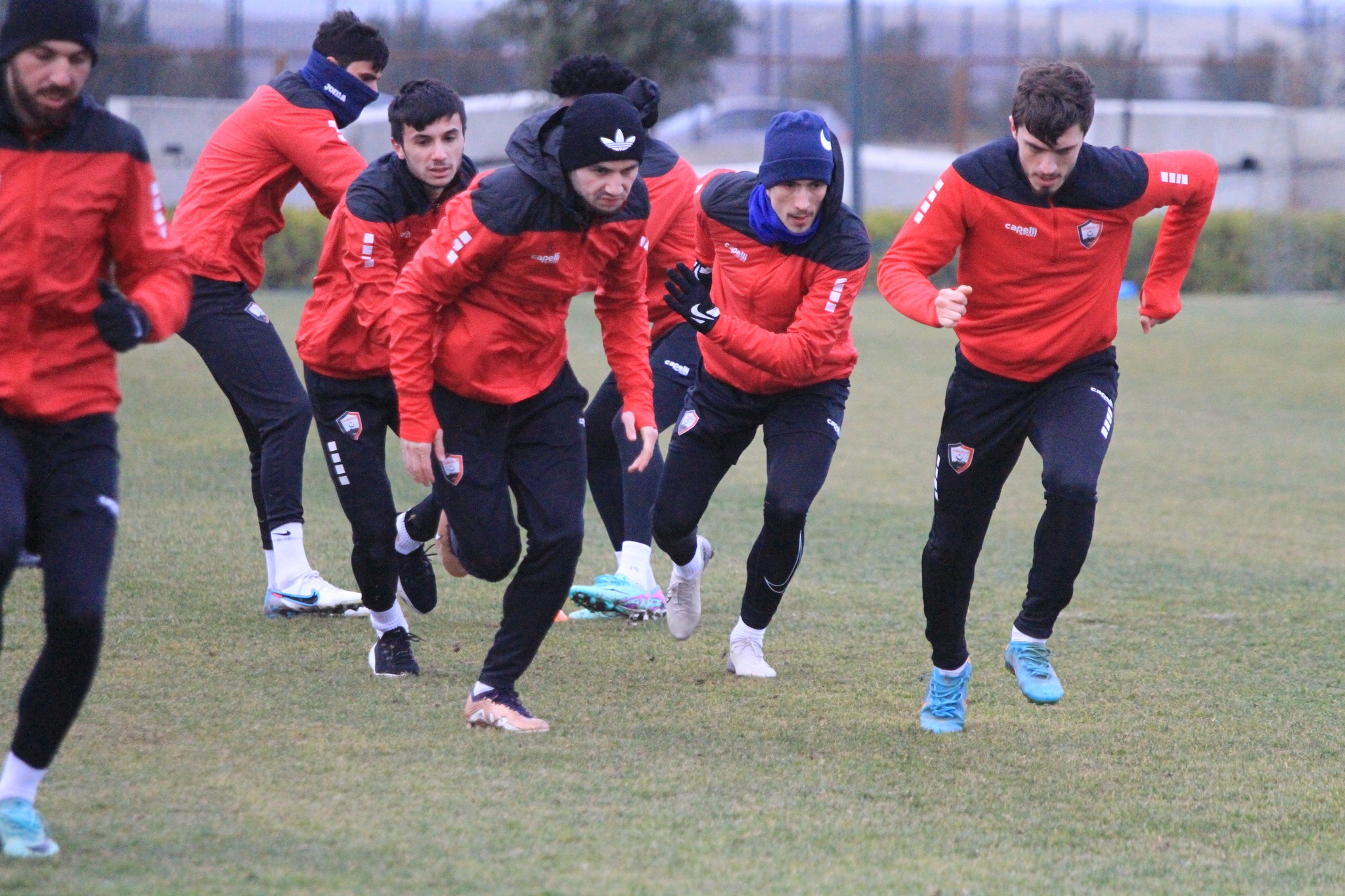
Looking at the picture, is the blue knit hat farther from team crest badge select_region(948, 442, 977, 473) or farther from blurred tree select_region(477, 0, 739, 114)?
blurred tree select_region(477, 0, 739, 114)

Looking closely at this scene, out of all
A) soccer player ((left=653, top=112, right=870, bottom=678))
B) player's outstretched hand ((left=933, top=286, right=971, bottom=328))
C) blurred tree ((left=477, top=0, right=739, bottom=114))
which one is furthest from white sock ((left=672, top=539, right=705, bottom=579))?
blurred tree ((left=477, top=0, right=739, bottom=114))

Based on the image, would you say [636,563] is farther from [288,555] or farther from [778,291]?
[778,291]

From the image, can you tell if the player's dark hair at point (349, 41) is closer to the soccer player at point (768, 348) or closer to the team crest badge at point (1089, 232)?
the soccer player at point (768, 348)

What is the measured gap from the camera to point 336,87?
654cm

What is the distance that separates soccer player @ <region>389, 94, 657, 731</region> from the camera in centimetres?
488

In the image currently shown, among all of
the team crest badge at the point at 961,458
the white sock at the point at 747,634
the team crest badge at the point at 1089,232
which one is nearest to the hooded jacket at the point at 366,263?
the white sock at the point at 747,634

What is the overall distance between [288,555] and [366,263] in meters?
1.55

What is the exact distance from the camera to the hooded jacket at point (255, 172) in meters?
6.43

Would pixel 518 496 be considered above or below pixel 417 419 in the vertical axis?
below

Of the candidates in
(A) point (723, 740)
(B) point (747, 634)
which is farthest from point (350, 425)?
(A) point (723, 740)

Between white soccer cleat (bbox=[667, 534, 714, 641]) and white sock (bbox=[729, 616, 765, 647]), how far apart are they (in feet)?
1.07

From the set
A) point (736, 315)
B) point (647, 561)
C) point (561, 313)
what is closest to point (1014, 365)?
point (736, 315)

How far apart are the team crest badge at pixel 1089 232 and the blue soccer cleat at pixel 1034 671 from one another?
1364 millimetres

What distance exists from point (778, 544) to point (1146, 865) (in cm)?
210
